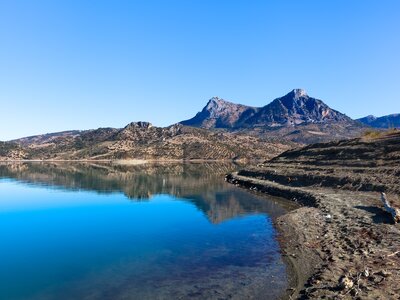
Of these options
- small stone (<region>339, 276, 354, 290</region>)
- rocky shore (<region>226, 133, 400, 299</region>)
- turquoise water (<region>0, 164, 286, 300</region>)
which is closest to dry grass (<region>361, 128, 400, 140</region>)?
rocky shore (<region>226, 133, 400, 299</region>)

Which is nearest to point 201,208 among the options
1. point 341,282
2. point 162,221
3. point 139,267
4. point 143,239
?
→ point 162,221

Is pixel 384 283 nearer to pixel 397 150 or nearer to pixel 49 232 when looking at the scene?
pixel 49 232

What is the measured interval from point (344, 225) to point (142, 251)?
1747cm

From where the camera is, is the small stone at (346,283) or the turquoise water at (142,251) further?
the turquoise water at (142,251)

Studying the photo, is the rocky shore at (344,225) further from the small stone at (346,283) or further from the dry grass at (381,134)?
the dry grass at (381,134)

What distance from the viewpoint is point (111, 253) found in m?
30.1

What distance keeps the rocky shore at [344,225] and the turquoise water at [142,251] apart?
6.35 feet

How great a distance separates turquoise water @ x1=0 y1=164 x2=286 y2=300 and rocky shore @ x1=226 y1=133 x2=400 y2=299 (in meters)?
1.93

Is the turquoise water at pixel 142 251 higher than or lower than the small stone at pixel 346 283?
lower

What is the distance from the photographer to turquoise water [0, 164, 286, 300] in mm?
21859

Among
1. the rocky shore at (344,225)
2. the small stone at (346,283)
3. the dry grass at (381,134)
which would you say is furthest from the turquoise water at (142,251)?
the dry grass at (381,134)

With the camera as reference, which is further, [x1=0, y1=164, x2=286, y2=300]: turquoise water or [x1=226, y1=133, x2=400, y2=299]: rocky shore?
[x1=0, y1=164, x2=286, y2=300]: turquoise water

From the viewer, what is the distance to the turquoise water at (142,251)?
21.9 meters

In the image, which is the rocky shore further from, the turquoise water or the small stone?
the turquoise water
